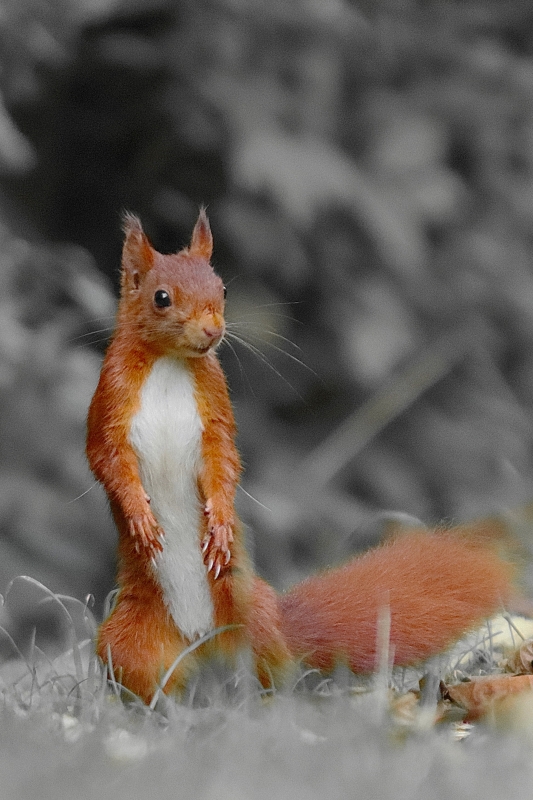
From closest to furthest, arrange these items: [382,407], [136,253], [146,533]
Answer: [146,533]
[136,253]
[382,407]

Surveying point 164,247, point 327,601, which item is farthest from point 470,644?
point 164,247

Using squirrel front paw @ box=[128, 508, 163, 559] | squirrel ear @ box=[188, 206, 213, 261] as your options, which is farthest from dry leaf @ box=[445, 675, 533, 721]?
squirrel ear @ box=[188, 206, 213, 261]

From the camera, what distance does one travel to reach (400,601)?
1.83 metres

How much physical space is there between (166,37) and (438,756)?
6.14ft

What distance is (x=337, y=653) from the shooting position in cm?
180

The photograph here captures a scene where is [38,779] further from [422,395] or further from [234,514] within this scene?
[422,395]

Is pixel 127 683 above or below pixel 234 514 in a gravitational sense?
below

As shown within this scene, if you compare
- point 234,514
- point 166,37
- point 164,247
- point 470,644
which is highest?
point 166,37

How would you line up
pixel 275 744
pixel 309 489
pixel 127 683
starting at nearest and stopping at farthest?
pixel 275 744 < pixel 127 683 < pixel 309 489

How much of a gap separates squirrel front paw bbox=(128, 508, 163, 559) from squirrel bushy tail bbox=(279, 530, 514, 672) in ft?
0.82

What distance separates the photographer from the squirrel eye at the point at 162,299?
67.3 inches

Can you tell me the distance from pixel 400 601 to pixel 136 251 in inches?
26.1

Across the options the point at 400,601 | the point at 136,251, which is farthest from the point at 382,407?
the point at 136,251

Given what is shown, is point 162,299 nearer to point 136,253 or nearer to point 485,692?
point 136,253
